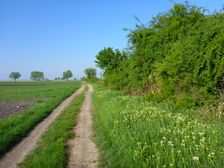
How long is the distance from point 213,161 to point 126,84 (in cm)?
2549

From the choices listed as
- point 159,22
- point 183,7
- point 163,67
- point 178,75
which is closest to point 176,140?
point 178,75

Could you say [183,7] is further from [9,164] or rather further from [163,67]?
[9,164]

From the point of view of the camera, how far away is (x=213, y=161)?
643cm

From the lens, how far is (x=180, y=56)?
48.9 ft

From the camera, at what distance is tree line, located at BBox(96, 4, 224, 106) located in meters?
13.4

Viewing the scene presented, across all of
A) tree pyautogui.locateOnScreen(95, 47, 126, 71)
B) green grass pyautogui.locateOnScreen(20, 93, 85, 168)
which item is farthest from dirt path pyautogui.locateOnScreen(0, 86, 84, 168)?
tree pyautogui.locateOnScreen(95, 47, 126, 71)

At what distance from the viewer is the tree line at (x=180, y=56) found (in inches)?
527

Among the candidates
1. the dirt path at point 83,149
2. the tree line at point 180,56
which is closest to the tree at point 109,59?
the tree line at point 180,56

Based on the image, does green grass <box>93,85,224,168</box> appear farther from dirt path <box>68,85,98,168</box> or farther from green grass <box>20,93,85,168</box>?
green grass <box>20,93,85,168</box>

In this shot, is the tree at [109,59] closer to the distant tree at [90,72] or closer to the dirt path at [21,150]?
the dirt path at [21,150]

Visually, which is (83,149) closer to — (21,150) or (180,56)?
(21,150)

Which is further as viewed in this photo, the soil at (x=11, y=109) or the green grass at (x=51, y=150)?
the soil at (x=11, y=109)

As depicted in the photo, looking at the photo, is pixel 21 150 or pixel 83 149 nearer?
pixel 83 149

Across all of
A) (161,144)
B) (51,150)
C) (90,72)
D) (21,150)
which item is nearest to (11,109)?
(21,150)
